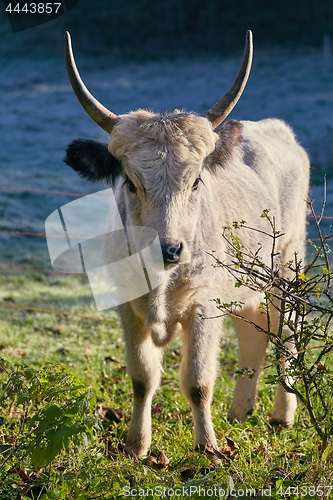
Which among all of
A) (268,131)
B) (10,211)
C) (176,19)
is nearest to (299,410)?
(268,131)

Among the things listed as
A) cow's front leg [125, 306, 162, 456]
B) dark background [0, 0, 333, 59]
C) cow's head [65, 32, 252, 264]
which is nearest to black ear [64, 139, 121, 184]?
cow's head [65, 32, 252, 264]

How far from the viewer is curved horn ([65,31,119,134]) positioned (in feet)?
15.4

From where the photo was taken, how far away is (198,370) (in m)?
5.10

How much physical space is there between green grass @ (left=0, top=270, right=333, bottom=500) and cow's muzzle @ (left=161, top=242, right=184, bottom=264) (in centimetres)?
88

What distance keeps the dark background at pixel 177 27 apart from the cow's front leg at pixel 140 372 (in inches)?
733

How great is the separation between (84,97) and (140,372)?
1.92m

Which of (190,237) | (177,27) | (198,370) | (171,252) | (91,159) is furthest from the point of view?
(177,27)

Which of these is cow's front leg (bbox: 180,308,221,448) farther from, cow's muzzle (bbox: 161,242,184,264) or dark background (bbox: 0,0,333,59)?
dark background (bbox: 0,0,333,59)

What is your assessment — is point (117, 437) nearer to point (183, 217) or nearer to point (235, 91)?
point (183, 217)

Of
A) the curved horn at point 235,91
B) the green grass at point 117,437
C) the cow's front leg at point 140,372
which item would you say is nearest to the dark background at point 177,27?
the green grass at point 117,437

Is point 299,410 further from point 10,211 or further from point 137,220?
point 10,211

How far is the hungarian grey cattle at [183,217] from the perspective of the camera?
4.60 m

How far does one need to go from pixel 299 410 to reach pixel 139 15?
21.7m

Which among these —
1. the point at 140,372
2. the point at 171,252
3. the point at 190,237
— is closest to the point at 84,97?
the point at 190,237
